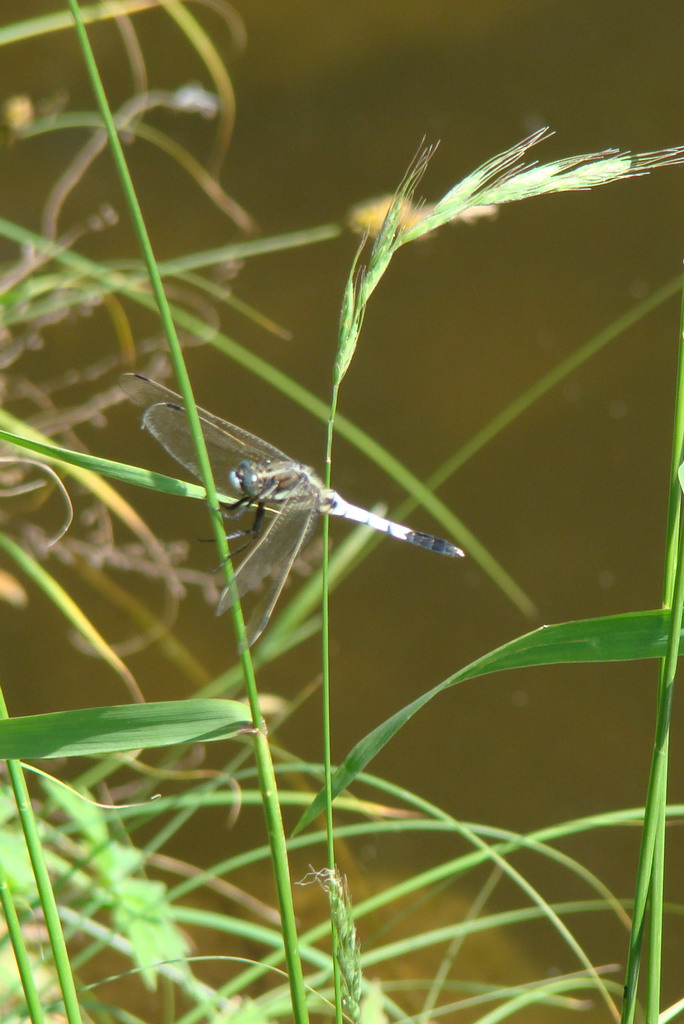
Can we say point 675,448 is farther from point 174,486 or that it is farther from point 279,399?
point 279,399

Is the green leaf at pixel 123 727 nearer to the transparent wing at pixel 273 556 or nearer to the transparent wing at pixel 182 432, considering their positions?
the transparent wing at pixel 273 556

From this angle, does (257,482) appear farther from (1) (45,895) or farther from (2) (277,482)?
(1) (45,895)

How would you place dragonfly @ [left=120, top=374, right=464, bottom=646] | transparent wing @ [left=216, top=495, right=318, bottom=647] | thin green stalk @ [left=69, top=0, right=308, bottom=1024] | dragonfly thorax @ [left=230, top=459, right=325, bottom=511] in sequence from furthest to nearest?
dragonfly thorax @ [left=230, top=459, right=325, bottom=511], dragonfly @ [left=120, top=374, right=464, bottom=646], transparent wing @ [left=216, top=495, right=318, bottom=647], thin green stalk @ [left=69, top=0, right=308, bottom=1024]

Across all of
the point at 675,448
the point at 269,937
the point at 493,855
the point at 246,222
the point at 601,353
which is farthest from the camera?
the point at 246,222

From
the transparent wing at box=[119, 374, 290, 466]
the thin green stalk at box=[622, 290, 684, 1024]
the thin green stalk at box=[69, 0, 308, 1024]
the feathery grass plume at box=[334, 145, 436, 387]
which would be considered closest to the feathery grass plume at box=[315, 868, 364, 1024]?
the thin green stalk at box=[69, 0, 308, 1024]

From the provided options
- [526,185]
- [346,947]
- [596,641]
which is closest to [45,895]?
[346,947]

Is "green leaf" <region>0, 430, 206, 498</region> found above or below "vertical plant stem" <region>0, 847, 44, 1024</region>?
above

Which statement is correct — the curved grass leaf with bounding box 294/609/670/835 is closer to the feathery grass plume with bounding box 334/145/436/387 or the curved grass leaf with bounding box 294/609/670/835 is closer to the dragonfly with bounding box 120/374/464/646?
the feathery grass plume with bounding box 334/145/436/387

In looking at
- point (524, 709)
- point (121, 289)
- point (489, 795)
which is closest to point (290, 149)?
point (121, 289)
